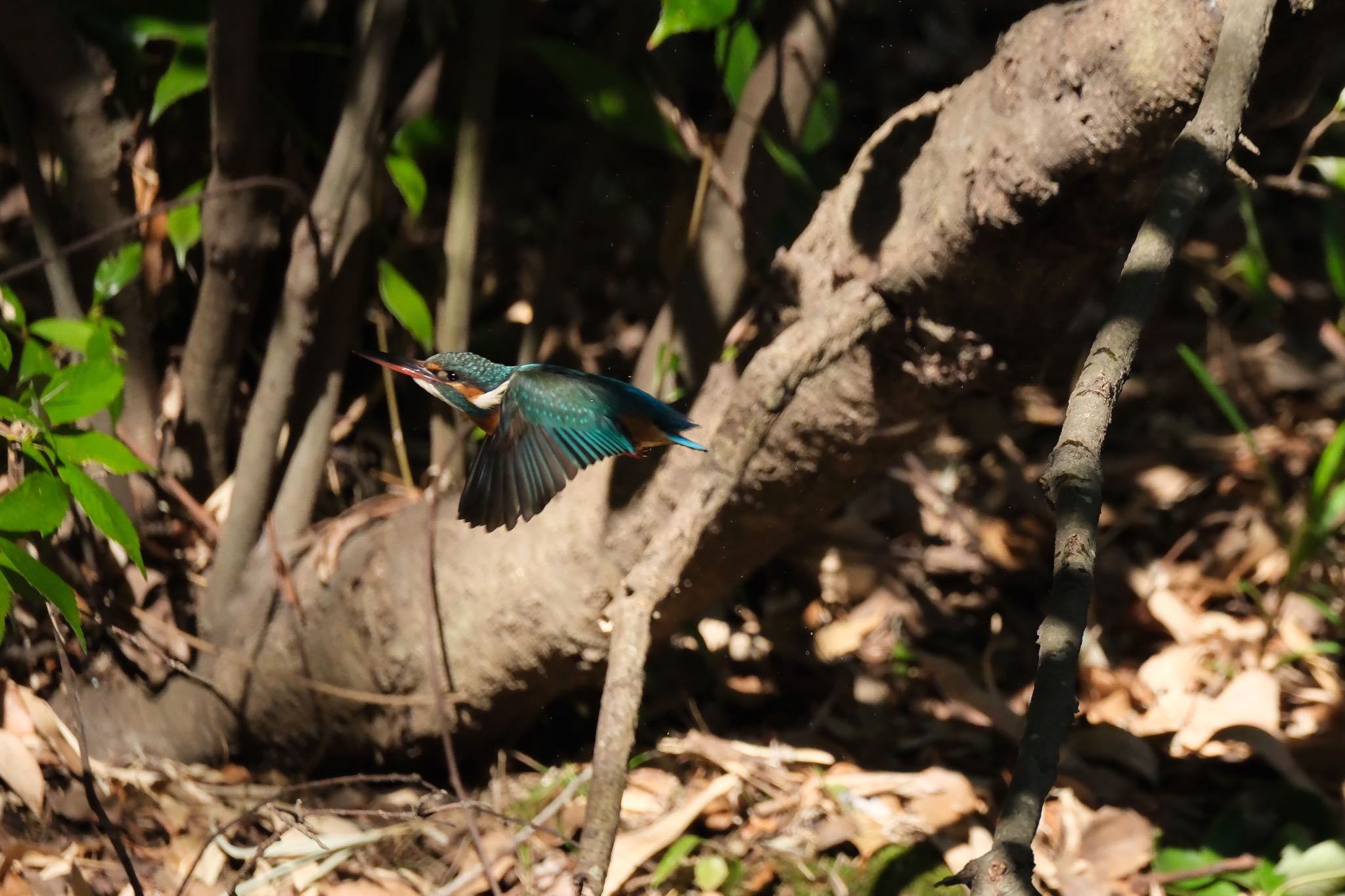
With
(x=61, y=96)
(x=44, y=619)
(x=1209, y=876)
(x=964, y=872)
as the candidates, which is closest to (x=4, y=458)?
(x=44, y=619)

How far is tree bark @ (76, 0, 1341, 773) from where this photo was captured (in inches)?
62.9

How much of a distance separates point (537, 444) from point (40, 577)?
65 centimetres

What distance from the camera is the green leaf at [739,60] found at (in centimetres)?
231

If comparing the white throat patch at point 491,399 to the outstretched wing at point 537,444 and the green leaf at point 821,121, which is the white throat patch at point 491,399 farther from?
the green leaf at point 821,121

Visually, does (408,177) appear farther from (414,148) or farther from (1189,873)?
(1189,873)

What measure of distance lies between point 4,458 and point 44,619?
12.6 inches

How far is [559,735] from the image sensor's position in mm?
2709

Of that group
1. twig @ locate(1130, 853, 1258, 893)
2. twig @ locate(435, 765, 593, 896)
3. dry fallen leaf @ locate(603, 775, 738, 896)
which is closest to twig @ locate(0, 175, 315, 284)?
twig @ locate(435, 765, 593, 896)

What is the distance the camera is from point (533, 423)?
1.82 meters

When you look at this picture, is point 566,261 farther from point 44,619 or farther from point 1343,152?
point 1343,152

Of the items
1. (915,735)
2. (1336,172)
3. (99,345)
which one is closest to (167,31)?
(99,345)

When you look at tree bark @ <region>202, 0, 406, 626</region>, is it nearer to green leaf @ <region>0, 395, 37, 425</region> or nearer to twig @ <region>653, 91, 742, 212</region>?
twig @ <region>653, 91, 742, 212</region>

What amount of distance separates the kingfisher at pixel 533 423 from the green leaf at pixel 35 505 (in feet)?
1.46

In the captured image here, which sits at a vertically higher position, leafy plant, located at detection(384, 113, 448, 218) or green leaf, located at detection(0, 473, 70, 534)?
leafy plant, located at detection(384, 113, 448, 218)
